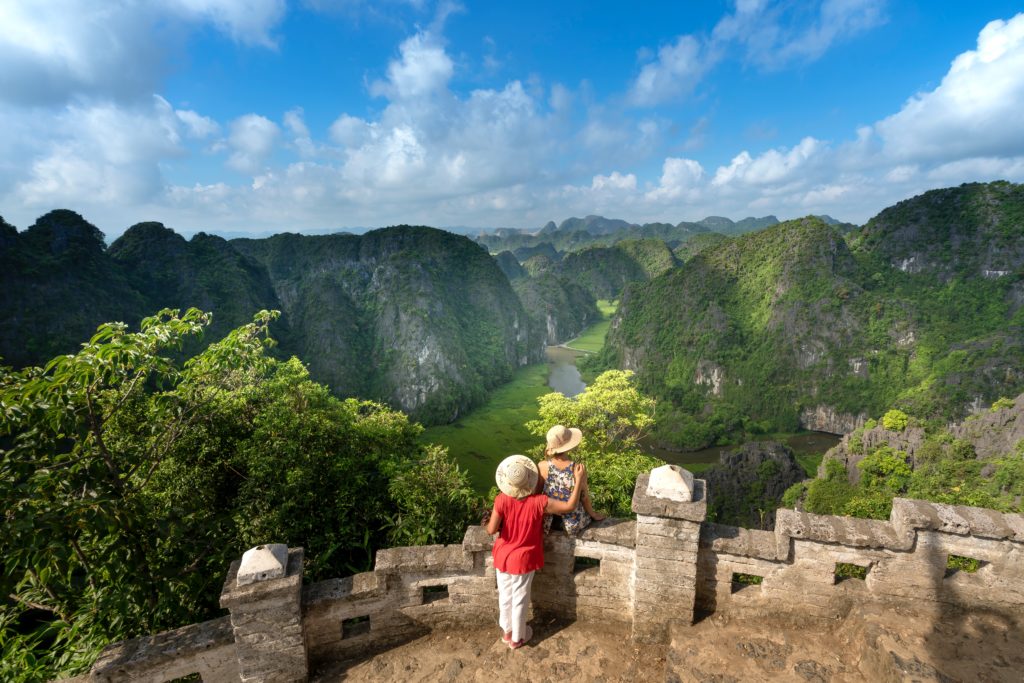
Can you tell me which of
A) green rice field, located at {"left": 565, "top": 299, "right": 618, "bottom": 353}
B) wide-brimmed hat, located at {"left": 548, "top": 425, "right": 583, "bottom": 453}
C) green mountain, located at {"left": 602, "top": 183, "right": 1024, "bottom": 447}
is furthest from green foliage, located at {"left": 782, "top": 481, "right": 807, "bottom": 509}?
green rice field, located at {"left": 565, "top": 299, "right": 618, "bottom": 353}

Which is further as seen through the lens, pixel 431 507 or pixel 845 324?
pixel 845 324

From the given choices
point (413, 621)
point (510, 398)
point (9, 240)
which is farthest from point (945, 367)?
point (9, 240)

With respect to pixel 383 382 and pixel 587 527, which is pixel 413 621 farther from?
pixel 383 382

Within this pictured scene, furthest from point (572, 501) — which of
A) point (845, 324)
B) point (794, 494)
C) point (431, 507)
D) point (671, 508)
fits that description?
point (845, 324)

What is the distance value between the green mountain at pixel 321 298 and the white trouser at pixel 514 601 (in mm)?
50391

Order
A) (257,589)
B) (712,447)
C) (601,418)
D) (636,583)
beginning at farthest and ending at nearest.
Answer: (712,447) → (601,418) → (636,583) → (257,589)

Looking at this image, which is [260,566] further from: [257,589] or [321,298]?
[321,298]

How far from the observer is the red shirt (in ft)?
15.5

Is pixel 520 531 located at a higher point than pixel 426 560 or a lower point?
higher

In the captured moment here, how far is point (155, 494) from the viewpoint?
8375 millimetres

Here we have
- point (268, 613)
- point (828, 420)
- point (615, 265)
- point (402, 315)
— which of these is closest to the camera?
point (268, 613)

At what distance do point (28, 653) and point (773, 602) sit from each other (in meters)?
8.93

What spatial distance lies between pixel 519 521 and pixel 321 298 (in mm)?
77395

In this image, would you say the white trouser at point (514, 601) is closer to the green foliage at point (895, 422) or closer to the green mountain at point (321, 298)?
the green mountain at point (321, 298)
